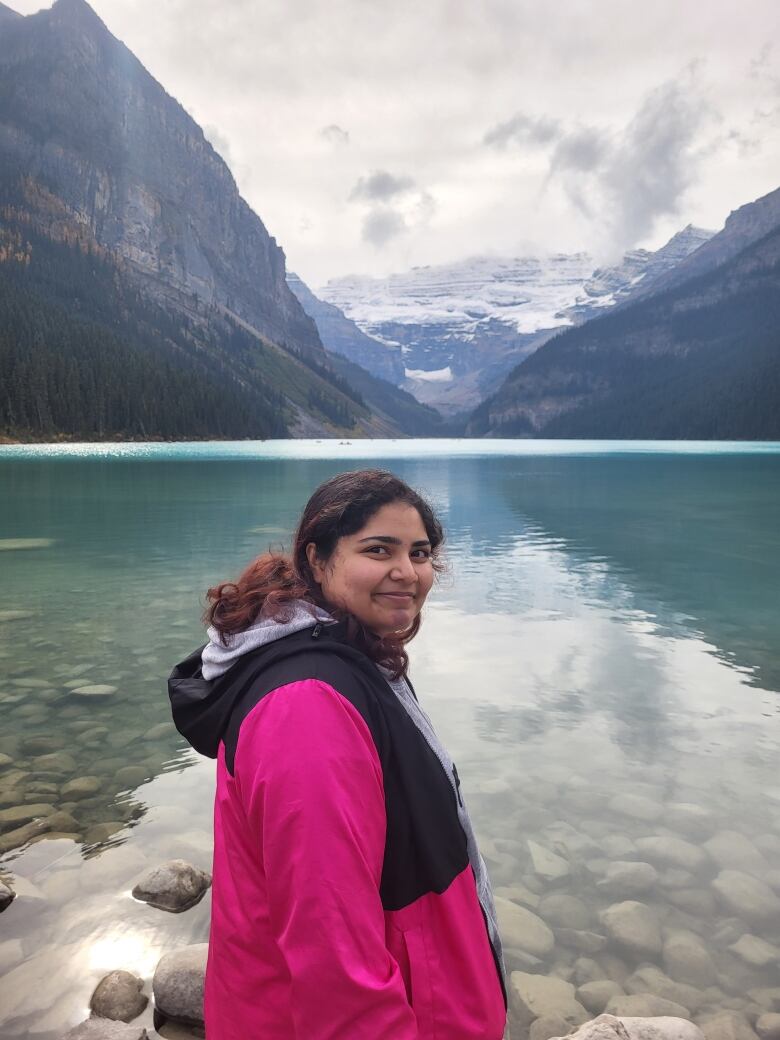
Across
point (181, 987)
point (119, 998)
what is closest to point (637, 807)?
point (181, 987)

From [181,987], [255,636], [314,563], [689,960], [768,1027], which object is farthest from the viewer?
[689,960]

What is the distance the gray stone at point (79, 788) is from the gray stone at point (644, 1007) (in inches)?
212

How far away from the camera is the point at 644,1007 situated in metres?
4.80

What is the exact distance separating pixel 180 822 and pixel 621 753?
534 cm

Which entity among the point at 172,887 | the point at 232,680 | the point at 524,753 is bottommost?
the point at 524,753

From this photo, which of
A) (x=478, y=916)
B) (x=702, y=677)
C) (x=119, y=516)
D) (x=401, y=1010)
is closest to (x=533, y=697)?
(x=702, y=677)

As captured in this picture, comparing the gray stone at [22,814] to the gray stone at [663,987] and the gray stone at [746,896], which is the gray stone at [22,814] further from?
the gray stone at [746,896]

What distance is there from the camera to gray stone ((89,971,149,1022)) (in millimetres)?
4539

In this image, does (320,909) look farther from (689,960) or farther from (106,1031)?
(689,960)

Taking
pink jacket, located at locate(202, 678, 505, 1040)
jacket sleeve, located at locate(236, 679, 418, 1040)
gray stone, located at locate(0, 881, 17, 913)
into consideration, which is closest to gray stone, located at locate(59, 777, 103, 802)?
gray stone, located at locate(0, 881, 17, 913)

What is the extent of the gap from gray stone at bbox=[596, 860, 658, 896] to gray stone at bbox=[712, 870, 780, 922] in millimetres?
531

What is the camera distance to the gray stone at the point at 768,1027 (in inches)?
181

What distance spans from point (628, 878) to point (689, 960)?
1070 mm

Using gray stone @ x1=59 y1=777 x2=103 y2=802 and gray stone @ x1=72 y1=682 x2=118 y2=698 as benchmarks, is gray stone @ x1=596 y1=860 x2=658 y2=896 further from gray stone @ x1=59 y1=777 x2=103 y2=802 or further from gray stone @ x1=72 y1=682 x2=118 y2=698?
gray stone @ x1=72 y1=682 x2=118 y2=698
